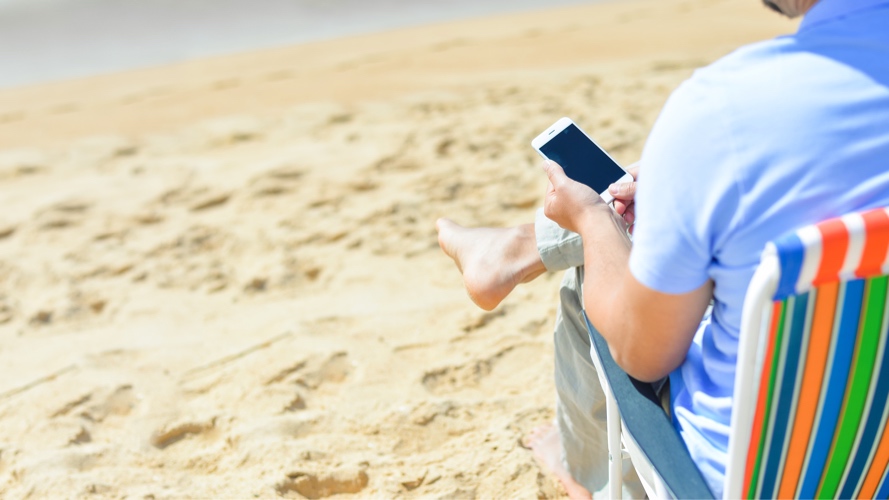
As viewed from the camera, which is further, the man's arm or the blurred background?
the blurred background

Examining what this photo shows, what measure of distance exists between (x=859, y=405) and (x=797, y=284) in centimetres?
26

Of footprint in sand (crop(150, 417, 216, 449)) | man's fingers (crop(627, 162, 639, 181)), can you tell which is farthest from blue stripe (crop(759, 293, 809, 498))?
footprint in sand (crop(150, 417, 216, 449))


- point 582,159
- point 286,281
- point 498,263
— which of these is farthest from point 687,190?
point 286,281

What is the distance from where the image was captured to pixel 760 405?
3.98ft

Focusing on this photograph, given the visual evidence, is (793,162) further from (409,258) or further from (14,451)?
(409,258)

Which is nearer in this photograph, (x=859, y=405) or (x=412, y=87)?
(x=859, y=405)

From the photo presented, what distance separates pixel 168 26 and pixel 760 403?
980 cm

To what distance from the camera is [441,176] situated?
4129mm

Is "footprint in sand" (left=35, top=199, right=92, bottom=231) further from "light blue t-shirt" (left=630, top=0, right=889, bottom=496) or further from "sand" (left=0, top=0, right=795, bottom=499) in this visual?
"light blue t-shirt" (left=630, top=0, right=889, bottom=496)

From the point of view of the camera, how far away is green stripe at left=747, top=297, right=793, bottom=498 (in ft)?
3.81

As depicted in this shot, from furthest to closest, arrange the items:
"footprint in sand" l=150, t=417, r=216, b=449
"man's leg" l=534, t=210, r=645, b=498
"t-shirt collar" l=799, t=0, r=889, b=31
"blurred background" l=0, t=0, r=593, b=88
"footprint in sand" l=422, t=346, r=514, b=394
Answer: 1. "blurred background" l=0, t=0, r=593, b=88
2. "footprint in sand" l=422, t=346, r=514, b=394
3. "footprint in sand" l=150, t=417, r=216, b=449
4. "man's leg" l=534, t=210, r=645, b=498
5. "t-shirt collar" l=799, t=0, r=889, b=31

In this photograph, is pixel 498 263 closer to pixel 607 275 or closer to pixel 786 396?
pixel 607 275

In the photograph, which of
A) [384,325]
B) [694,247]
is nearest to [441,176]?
[384,325]

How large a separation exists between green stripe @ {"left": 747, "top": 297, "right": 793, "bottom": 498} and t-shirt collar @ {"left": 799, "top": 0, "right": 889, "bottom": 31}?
15.5 inches
